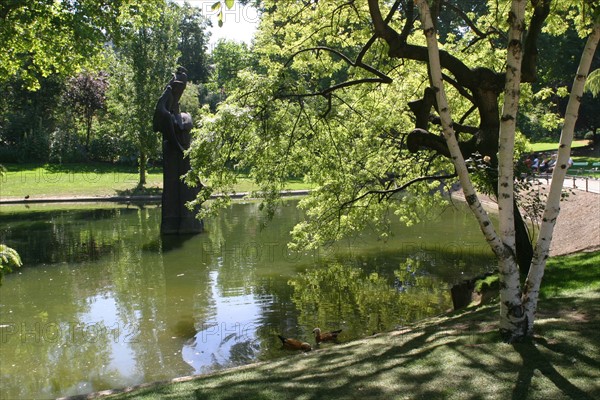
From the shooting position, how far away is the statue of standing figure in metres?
23.4

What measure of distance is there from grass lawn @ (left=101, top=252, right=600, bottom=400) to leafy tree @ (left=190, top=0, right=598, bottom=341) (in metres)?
0.54

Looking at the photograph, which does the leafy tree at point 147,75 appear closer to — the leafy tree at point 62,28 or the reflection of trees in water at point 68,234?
the reflection of trees in water at point 68,234

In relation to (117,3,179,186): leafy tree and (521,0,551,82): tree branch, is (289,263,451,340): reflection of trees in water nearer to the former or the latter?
(521,0,551,82): tree branch

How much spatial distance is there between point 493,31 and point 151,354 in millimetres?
9473

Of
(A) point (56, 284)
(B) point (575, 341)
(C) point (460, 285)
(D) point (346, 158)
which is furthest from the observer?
(A) point (56, 284)

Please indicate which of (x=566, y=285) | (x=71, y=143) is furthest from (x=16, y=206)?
A: (x=566, y=285)

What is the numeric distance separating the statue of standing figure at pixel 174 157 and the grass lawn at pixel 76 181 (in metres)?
12.0

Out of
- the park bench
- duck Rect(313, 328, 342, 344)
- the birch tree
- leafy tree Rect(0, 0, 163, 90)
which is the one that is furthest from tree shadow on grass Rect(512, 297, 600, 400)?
the park bench

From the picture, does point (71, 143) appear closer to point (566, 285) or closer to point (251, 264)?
point (251, 264)

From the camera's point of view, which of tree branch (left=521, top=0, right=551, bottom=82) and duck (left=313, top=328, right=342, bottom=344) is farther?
duck (left=313, top=328, right=342, bottom=344)

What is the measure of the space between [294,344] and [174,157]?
14.4m

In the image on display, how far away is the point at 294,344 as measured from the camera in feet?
35.5

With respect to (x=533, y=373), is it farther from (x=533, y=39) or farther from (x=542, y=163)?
(x=542, y=163)

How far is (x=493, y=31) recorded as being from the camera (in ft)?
42.2
